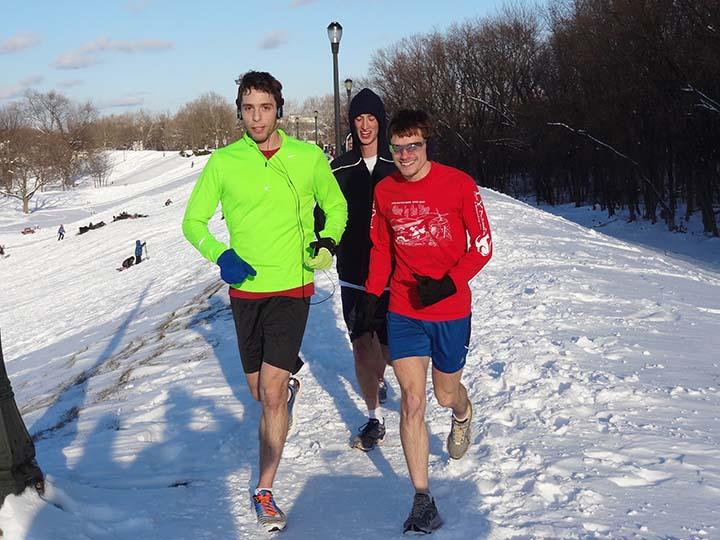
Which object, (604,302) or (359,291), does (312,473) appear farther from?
(604,302)

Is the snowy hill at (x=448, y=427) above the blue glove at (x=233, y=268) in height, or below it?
below

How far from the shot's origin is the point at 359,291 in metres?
4.83

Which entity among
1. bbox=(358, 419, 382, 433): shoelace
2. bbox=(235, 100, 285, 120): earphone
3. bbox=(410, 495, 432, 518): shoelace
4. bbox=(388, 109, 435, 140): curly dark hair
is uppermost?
bbox=(235, 100, 285, 120): earphone

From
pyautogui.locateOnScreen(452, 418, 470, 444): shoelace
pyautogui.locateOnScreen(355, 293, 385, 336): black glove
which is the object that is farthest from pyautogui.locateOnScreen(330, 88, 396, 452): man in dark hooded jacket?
pyautogui.locateOnScreen(452, 418, 470, 444): shoelace

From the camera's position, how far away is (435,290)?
3.61m

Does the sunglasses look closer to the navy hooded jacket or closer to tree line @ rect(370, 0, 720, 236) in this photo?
the navy hooded jacket

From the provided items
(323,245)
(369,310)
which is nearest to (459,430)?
(369,310)

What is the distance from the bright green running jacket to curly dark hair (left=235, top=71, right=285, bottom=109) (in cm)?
25

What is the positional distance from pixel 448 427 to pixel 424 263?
1737 millimetres

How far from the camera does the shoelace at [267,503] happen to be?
12.1 feet

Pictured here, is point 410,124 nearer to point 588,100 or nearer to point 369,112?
point 369,112

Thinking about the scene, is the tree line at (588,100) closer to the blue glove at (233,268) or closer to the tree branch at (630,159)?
the tree branch at (630,159)

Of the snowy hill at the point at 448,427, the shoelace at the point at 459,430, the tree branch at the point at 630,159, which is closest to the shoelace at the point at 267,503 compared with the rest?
the snowy hill at the point at 448,427

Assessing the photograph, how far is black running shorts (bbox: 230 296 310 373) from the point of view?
3.82 meters
